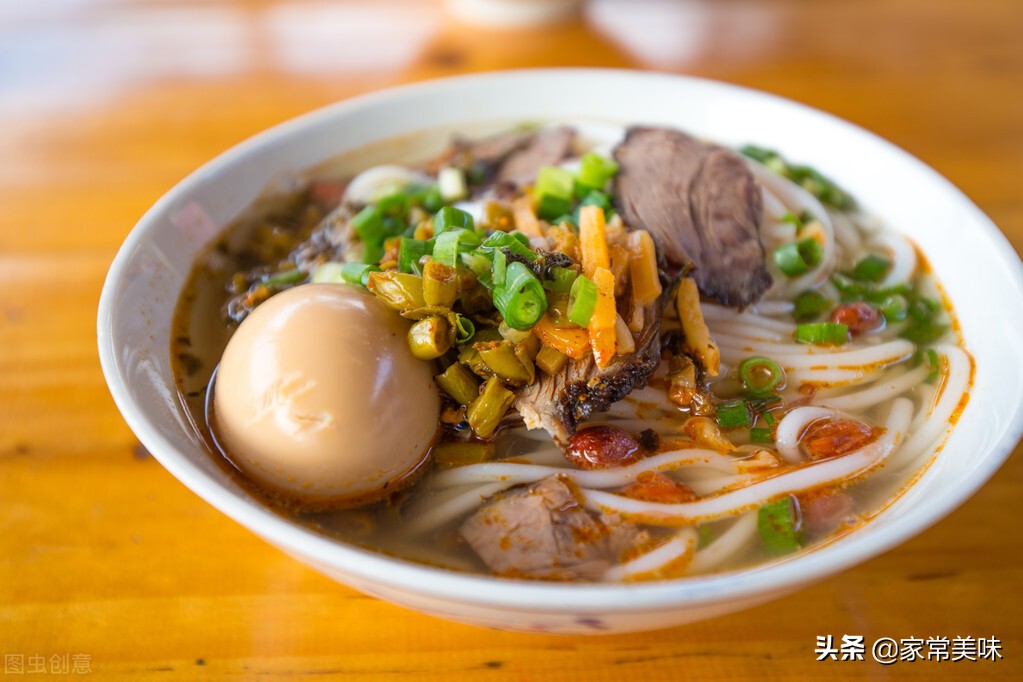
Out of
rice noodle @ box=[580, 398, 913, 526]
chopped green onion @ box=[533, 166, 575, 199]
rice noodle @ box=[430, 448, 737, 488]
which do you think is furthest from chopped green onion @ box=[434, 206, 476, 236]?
rice noodle @ box=[580, 398, 913, 526]

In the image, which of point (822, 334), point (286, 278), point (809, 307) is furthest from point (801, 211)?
→ point (286, 278)

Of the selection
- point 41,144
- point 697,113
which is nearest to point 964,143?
point 697,113

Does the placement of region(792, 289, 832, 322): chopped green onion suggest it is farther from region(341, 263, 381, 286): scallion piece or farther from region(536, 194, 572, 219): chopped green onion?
region(341, 263, 381, 286): scallion piece

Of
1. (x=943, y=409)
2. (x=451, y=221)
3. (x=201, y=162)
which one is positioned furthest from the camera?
(x=201, y=162)

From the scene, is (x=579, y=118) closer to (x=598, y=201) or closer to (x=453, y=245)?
(x=598, y=201)

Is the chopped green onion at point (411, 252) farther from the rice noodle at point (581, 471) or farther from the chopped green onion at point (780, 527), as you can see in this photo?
the chopped green onion at point (780, 527)

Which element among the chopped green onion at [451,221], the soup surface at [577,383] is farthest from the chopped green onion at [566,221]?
the chopped green onion at [451,221]

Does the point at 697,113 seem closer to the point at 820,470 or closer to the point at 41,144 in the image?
the point at 820,470
